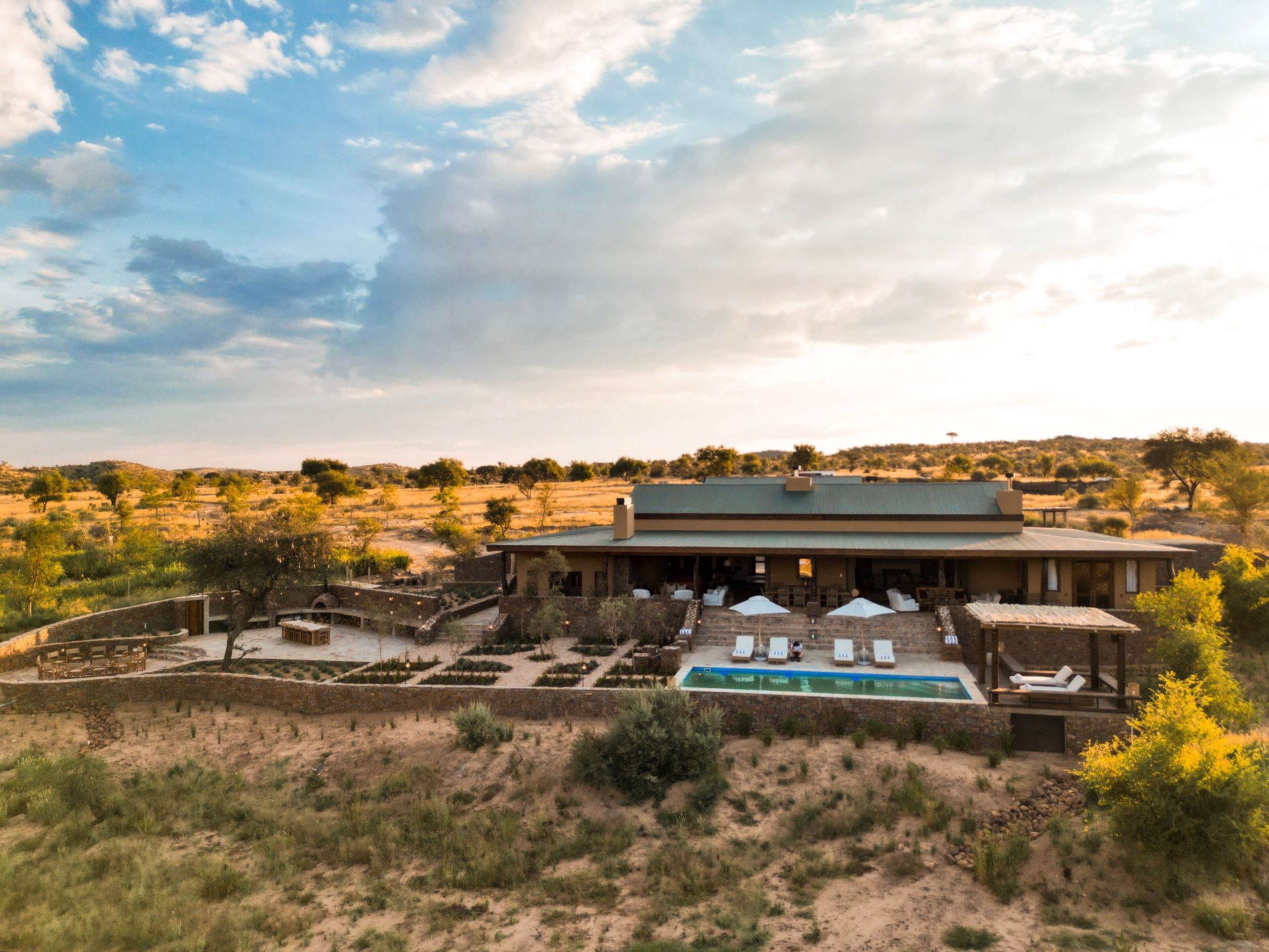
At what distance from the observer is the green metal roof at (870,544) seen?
2484cm

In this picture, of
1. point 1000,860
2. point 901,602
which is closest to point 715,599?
point 901,602

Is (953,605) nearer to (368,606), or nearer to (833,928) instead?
(833,928)

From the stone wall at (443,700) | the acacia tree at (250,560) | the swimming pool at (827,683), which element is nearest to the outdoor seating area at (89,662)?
the stone wall at (443,700)

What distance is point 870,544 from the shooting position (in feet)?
87.1

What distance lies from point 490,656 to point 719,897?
1328 centimetres

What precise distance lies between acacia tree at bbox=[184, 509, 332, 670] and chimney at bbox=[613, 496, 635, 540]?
11750 mm

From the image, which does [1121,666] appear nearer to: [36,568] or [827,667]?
[827,667]

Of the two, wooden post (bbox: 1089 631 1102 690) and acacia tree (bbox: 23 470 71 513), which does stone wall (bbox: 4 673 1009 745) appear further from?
acacia tree (bbox: 23 470 71 513)

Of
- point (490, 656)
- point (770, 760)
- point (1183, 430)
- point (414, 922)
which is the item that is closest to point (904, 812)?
point (770, 760)

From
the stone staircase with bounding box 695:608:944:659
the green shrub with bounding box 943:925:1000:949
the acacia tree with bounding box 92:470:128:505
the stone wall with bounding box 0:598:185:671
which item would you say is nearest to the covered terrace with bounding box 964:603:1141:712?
the stone staircase with bounding box 695:608:944:659

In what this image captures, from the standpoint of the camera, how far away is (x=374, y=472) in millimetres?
129000

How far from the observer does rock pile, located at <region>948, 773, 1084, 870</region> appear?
555 inches

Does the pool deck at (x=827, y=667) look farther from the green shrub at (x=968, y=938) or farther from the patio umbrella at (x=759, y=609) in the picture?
the green shrub at (x=968, y=938)

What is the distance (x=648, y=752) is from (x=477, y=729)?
4.84 meters
